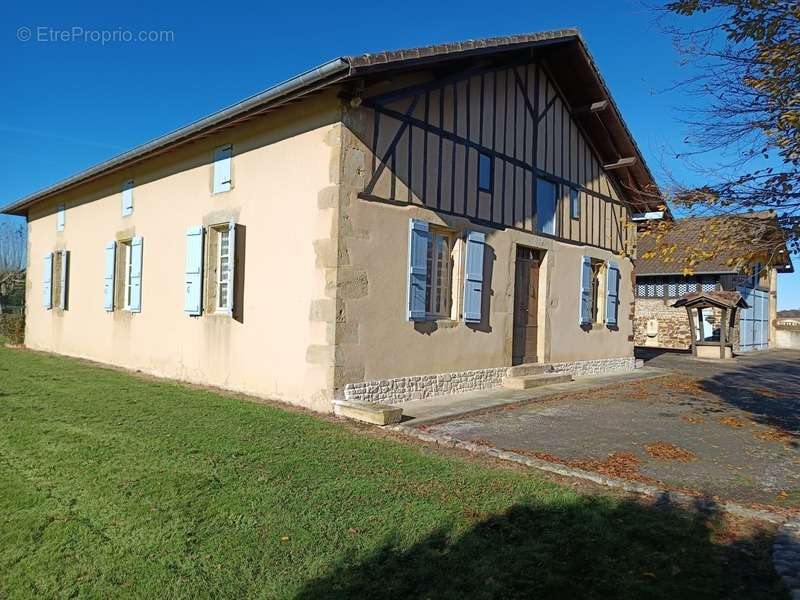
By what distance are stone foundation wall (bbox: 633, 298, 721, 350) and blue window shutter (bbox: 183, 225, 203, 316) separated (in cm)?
1725

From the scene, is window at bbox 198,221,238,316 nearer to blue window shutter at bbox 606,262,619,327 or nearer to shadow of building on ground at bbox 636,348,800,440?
shadow of building on ground at bbox 636,348,800,440

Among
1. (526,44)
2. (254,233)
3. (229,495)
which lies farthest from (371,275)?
(526,44)

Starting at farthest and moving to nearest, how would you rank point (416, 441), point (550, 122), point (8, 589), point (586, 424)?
point (550, 122) → point (586, 424) → point (416, 441) → point (8, 589)

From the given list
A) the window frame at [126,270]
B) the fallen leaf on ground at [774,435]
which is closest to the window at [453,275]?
the fallen leaf on ground at [774,435]

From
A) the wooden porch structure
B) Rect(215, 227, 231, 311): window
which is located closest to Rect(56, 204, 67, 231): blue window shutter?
Rect(215, 227, 231, 311): window

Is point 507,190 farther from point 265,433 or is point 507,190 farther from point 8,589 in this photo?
point 8,589

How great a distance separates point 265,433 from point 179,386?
3.61 metres

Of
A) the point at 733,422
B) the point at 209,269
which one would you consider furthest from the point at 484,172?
the point at 733,422

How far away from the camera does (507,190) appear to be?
10.3 metres

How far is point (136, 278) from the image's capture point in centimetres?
1085

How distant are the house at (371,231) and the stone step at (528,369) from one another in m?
0.16

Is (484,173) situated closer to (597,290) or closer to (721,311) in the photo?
(597,290)

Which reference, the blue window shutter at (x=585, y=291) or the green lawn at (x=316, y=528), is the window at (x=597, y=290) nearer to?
the blue window shutter at (x=585, y=291)

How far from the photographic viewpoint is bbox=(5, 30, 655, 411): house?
746cm
